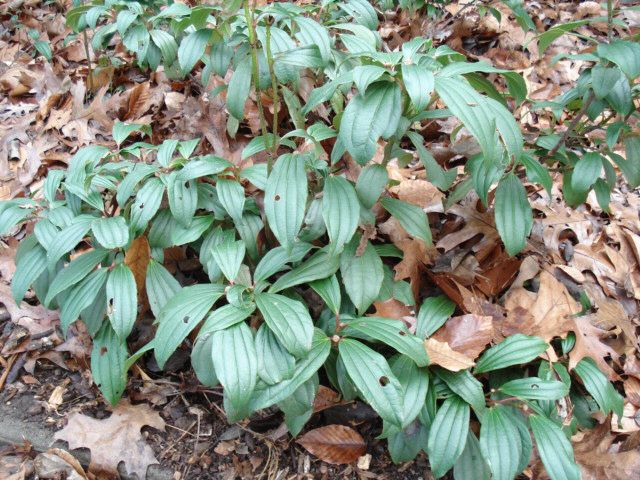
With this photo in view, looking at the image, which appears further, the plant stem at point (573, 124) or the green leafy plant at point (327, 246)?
the plant stem at point (573, 124)

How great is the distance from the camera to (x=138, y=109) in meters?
2.81

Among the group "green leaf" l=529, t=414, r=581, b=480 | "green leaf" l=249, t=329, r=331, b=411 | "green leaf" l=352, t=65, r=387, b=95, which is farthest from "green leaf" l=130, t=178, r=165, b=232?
"green leaf" l=529, t=414, r=581, b=480

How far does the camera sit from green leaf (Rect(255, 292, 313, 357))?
1354mm

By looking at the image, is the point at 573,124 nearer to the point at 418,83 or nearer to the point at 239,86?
the point at 418,83

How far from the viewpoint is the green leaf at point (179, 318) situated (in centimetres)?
140

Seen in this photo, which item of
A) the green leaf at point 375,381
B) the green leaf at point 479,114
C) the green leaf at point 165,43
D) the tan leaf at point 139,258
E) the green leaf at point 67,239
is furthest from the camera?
the green leaf at point 165,43

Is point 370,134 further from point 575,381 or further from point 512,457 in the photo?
point 575,381

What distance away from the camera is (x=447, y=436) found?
1.41m

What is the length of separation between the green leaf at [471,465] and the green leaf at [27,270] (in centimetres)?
138

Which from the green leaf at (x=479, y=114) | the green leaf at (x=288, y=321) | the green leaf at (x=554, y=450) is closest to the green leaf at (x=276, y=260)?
the green leaf at (x=288, y=321)

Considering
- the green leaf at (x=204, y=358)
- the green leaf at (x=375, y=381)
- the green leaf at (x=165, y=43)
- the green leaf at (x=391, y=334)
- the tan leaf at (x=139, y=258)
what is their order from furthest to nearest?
the green leaf at (x=165, y=43) → the tan leaf at (x=139, y=258) → the green leaf at (x=204, y=358) → the green leaf at (x=391, y=334) → the green leaf at (x=375, y=381)

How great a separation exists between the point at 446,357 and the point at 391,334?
0.63 feet

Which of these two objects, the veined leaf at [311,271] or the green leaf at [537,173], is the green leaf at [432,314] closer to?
the veined leaf at [311,271]

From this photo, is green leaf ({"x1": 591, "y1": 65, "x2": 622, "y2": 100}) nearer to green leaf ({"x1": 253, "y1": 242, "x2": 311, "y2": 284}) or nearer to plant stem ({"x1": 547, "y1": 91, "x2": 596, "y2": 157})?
plant stem ({"x1": 547, "y1": 91, "x2": 596, "y2": 157})
